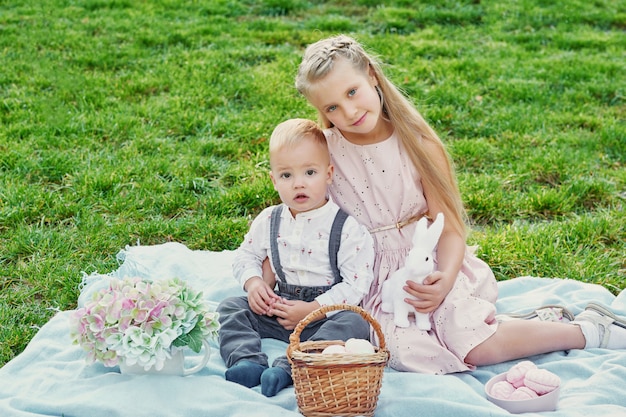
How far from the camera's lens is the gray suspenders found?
3.09m

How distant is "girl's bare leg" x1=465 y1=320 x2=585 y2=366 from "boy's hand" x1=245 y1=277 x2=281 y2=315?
2.49 ft

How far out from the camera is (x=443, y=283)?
302 centimetres

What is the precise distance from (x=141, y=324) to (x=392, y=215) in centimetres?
113

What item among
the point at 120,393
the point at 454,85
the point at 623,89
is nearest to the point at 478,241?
the point at 120,393

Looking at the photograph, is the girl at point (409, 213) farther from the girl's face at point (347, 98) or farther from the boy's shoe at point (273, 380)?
the boy's shoe at point (273, 380)

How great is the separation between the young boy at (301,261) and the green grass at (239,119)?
908 millimetres

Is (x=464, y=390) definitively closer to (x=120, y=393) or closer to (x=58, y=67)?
(x=120, y=393)

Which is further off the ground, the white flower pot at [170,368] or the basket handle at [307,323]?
the basket handle at [307,323]

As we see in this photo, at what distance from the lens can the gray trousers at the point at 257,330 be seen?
9.50 feet

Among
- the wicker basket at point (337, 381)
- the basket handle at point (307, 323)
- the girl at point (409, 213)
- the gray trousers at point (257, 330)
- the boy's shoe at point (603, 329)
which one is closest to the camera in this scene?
the wicker basket at point (337, 381)

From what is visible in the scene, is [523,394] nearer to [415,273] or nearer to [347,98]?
[415,273]

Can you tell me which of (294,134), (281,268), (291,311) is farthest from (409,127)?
(291,311)

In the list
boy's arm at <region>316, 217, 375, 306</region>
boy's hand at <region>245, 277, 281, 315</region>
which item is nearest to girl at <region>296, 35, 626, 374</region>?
boy's arm at <region>316, 217, 375, 306</region>

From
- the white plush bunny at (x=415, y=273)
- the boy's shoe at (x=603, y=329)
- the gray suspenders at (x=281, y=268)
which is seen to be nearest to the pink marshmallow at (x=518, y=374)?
the white plush bunny at (x=415, y=273)
